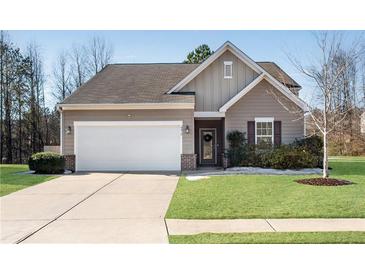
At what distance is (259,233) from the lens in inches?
246

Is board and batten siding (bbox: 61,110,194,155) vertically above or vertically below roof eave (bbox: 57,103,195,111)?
below

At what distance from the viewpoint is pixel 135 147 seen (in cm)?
1697

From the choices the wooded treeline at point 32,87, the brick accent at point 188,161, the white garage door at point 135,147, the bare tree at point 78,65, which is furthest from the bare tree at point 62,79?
the brick accent at point 188,161

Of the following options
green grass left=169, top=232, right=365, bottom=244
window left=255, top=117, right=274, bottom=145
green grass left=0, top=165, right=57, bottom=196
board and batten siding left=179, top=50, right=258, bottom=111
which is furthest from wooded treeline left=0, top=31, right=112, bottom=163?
green grass left=169, top=232, right=365, bottom=244

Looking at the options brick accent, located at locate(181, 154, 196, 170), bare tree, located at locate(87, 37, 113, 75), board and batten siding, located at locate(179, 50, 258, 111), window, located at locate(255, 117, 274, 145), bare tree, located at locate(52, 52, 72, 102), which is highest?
bare tree, located at locate(87, 37, 113, 75)

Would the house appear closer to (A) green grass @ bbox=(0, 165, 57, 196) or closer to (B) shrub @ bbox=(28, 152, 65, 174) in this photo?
(B) shrub @ bbox=(28, 152, 65, 174)

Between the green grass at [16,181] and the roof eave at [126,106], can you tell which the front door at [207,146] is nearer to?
the roof eave at [126,106]

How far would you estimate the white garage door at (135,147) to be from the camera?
55.6 feet

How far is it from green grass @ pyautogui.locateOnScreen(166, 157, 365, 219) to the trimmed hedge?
334 cm

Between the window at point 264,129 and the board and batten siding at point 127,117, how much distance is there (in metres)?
3.26

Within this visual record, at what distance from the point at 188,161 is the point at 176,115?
2.26m

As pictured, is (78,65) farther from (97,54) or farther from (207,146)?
(207,146)

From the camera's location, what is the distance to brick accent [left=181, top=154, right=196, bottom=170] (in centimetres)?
1686
